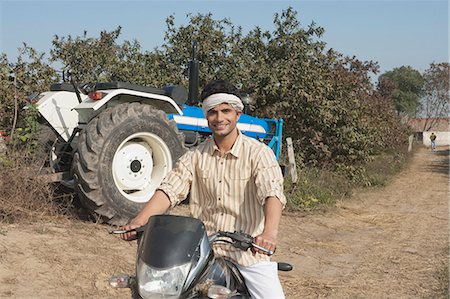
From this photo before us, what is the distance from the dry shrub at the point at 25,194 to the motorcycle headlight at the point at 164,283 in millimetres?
4275

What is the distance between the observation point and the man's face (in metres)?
2.95

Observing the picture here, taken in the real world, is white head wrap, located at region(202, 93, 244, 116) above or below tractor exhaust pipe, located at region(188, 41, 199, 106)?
below

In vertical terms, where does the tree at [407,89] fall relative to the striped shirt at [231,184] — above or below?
above

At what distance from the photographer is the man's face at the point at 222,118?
2.95 m

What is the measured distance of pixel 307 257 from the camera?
702cm

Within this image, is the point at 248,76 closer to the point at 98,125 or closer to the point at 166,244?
the point at 98,125

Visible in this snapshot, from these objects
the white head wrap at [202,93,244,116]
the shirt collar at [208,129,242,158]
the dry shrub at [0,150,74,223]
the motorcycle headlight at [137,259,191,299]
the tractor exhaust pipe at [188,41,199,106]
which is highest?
the tractor exhaust pipe at [188,41,199,106]

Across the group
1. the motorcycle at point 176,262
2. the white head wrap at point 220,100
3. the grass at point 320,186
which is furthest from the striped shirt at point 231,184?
the grass at point 320,186

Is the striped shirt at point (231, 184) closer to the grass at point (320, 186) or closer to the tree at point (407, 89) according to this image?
the grass at point (320, 186)

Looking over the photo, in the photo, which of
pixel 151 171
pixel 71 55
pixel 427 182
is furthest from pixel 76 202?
pixel 427 182

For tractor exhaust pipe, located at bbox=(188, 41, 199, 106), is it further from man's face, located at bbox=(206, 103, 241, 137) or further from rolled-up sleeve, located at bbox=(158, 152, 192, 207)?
man's face, located at bbox=(206, 103, 241, 137)

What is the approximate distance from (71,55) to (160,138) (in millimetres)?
4972

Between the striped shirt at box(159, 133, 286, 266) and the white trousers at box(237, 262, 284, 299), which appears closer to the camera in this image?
the white trousers at box(237, 262, 284, 299)

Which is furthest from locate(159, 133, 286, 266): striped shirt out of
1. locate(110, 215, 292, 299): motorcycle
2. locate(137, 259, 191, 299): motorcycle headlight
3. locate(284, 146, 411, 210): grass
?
locate(284, 146, 411, 210): grass
